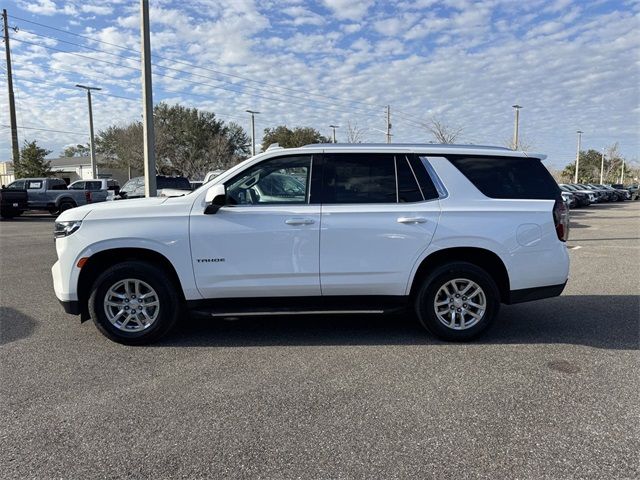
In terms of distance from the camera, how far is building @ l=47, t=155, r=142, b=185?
58878 millimetres

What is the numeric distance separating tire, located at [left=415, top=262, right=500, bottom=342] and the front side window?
151 centimetres

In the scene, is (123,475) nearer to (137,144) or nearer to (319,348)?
(319,348)

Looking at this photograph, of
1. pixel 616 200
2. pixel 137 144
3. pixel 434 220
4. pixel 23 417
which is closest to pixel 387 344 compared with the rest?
pixel 434 220

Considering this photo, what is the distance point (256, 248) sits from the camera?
4668 millimetres

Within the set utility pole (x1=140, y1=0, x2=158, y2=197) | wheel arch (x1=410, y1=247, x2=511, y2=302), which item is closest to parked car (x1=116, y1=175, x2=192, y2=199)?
utility pole (x1=140, y1=0, x2=158, y2=197)

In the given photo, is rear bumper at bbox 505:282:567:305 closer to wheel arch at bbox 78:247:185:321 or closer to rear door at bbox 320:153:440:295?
rear door at bbox 320:153:440:295

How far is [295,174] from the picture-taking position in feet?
16.0

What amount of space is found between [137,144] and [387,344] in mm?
53472

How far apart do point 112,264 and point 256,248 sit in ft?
4.82

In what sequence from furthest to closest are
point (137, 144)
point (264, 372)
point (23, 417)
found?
point (137, 144), point (264, 372), point (23, 417)

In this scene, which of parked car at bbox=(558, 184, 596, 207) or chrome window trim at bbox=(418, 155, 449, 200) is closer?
chrome window trim at bbox=(418, 155, 449, 200)

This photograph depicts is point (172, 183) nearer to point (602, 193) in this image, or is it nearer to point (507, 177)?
point (507, 177)

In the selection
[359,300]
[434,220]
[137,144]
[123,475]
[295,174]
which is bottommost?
[123,475]

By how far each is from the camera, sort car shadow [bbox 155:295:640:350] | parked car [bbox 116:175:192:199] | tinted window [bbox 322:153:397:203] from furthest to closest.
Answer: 1. parked car [bbox 116:175:192:199]
2. car shadow [bbox 155:295:640:350]
3. tinted window [bbox 322:153:397:203]
